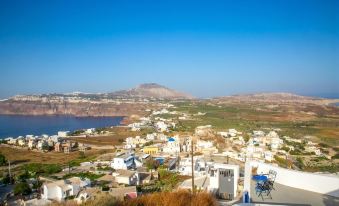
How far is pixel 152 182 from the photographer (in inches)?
819

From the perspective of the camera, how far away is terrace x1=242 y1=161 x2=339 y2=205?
4805mm

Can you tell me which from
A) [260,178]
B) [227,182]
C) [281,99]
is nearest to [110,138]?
[227,182]

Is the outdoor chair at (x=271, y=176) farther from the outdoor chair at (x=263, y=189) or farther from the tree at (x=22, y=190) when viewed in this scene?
the tree at (x=22, y=190)

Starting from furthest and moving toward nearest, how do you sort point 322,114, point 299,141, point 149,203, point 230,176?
1. point 322,114
2. point 299,141
3. point 230,176
4. point 149,203

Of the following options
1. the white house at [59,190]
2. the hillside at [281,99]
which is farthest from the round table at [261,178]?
the hillside at [281,99]

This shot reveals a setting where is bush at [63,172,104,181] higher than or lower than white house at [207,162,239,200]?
lower

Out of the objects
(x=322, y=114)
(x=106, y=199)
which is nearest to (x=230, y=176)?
(x=106, y=199)

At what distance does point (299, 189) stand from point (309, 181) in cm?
23

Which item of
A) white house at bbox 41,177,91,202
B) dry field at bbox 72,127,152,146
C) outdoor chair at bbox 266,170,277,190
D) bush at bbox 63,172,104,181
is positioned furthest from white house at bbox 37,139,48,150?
outdoor chair at bbox 266,170,277,190

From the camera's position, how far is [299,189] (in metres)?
5.41

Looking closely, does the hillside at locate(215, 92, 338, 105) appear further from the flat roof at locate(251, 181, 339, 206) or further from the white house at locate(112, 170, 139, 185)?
the flat roof at locate(251, 181, 339, 206)

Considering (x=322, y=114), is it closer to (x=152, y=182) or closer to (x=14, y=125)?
(x=152, y=182)

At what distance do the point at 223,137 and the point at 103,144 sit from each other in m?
15.4

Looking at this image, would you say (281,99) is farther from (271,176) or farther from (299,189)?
(299,189)
